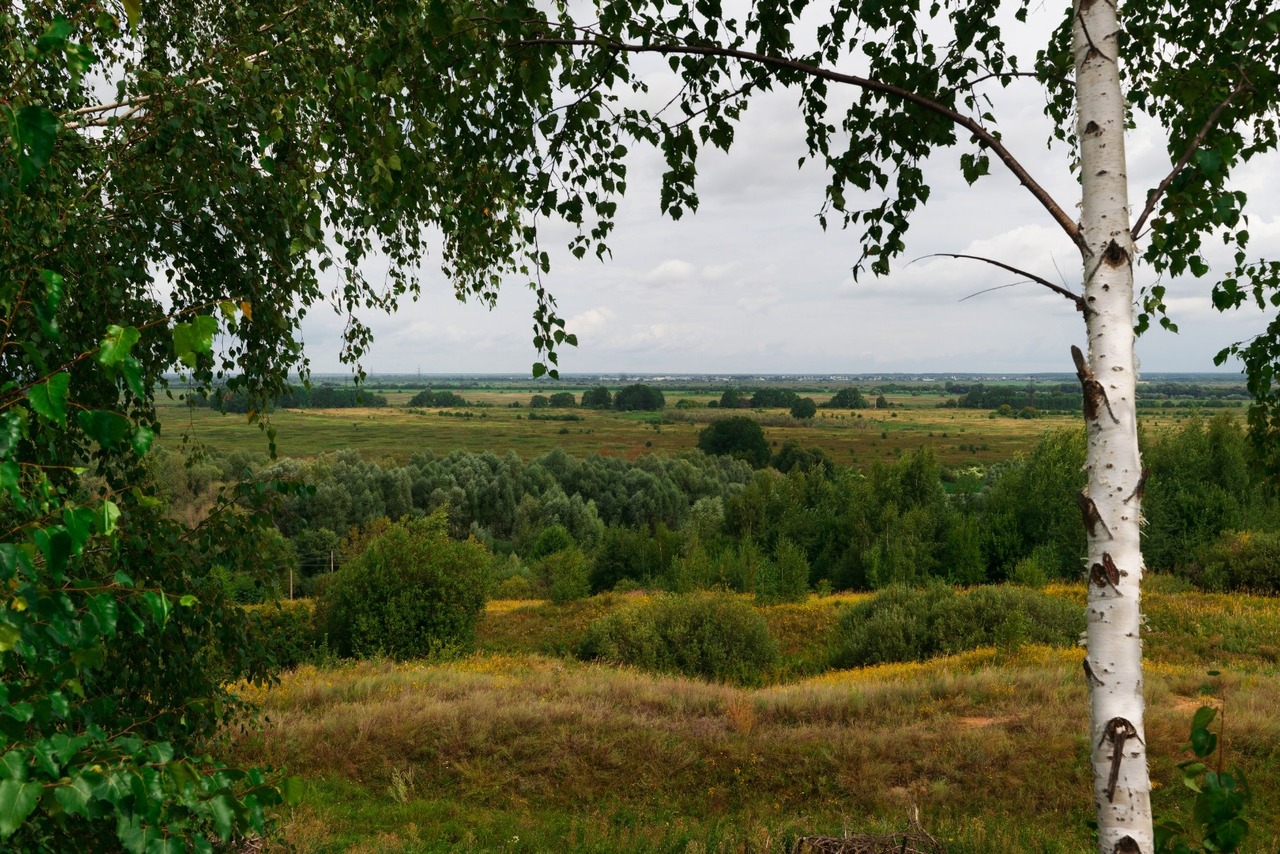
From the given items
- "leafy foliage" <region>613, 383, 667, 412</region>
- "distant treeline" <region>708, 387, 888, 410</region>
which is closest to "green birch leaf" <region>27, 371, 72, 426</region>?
"leafy foliage" <region>613, 383, 667, 412</region>

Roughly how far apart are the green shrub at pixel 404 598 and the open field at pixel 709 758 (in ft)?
29.4

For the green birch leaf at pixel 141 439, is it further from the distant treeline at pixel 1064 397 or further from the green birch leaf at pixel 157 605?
the distant treeline at pixel 1064 397

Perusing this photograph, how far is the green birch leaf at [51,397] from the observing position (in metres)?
1.43

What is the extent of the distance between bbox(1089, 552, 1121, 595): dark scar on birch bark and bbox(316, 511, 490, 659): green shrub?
21.5m

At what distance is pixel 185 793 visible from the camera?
4.99ft

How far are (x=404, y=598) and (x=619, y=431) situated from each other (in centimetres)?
12133

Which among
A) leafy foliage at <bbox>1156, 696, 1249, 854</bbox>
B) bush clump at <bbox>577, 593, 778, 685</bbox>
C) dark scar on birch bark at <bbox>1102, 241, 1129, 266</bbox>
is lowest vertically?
bush clump at <bbox>577, 593, 778, 685</bbox>

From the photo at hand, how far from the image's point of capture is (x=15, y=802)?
133 cm

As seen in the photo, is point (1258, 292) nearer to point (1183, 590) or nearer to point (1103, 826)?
point (1103, 826)

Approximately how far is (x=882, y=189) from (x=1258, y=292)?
2.81 metres

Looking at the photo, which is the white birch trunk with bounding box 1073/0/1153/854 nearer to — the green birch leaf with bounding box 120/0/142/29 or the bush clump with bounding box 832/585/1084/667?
the green birch leaf with bounding box 120/0/142/29

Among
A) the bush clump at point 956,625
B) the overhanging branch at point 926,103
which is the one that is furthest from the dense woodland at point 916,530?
the overhanging branch at point 926,103

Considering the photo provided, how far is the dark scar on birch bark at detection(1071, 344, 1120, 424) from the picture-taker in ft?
8.24

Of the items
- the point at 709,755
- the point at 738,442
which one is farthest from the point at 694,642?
the point at 738,442
